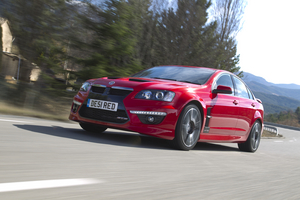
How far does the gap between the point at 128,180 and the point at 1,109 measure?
5.83 metres

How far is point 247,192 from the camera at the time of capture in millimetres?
3318

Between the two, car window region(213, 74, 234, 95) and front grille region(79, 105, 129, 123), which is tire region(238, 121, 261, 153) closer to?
car window region(213, 74, 234, 95)

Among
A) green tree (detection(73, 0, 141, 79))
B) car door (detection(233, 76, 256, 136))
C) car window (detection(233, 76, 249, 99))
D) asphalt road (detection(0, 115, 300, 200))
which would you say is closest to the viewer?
asphalt road (detection(0, 115, 300, 200))

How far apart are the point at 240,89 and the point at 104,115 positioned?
3.26 meters

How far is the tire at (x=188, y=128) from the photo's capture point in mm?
5258

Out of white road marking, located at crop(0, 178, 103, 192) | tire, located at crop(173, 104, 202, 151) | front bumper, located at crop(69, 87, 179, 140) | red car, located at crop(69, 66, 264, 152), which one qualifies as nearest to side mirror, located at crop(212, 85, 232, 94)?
red car, located at crop(69, 66, 264, 152)

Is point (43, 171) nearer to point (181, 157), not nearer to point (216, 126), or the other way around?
point (181, 157)

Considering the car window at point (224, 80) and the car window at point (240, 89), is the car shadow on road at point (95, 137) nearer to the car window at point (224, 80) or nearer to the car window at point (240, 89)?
the car window at point (224, 80)

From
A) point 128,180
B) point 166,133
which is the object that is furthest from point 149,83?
point 128,180

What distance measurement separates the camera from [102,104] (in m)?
5.27

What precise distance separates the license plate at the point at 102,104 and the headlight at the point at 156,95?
37 cm

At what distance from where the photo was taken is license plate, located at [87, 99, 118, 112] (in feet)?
17.0

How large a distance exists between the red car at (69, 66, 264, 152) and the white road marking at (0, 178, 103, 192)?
7.64ft

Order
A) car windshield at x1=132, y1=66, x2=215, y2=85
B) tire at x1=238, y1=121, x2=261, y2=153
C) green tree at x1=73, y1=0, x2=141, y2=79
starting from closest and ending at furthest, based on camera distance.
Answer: car windshield at x1=132, y1=66, x2=215, y2=85 → tire at x1=238, y1=121, x2=261, y2=153 → green tree at x1=73, y1=0, x2=141, y2=79
